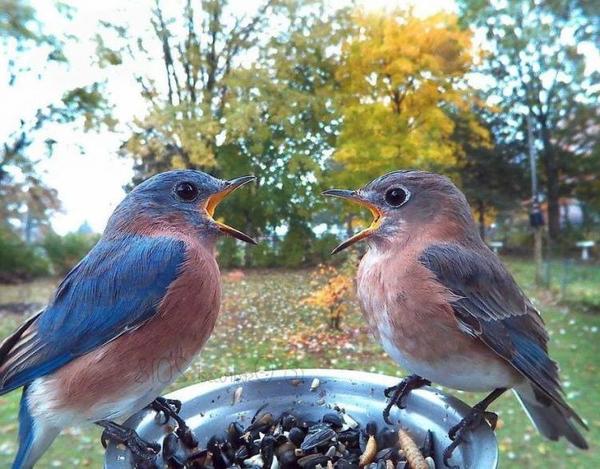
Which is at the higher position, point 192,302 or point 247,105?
point 247,105

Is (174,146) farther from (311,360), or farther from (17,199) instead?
(311,360)

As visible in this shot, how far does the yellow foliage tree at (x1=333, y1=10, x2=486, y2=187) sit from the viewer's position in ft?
6.07

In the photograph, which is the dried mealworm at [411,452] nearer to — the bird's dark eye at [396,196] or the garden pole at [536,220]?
the bird's dark eye at [396,196]

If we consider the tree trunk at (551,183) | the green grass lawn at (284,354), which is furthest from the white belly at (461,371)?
the tree trunk at (551,183)

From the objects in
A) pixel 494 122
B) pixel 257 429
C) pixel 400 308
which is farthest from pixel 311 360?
pixel 494 122

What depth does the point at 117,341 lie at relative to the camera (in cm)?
96

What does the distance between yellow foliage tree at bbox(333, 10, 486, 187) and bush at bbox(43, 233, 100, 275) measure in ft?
3.30

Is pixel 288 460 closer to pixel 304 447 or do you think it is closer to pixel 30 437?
pixel 304 447

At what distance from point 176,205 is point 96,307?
259mm

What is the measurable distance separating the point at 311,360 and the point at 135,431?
87 cm

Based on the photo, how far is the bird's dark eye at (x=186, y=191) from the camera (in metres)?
1.10

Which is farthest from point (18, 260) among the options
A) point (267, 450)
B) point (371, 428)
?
point (371, 428)

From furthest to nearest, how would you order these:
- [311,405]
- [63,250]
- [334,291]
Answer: [63,250], [334,291], [311,405]

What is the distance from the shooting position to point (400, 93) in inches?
80.8
